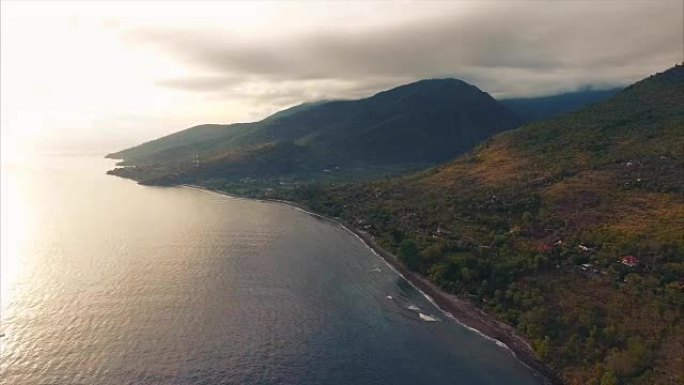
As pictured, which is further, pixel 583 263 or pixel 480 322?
pixel 583 263

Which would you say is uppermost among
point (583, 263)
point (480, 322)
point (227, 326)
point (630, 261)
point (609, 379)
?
point (630, 261)

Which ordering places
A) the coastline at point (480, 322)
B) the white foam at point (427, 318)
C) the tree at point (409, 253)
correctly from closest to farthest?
the coastline at point (480, 322)
the white foam at point (427, 318)
the tree at point (409, 253)

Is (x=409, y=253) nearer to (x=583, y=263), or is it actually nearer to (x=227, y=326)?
(x=583, y=263)

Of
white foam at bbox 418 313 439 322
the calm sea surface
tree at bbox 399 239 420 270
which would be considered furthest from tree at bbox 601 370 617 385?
tree at bbox 399 239 420 270

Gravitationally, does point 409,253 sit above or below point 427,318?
above

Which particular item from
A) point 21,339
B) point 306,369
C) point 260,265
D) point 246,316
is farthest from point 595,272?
point 21,339

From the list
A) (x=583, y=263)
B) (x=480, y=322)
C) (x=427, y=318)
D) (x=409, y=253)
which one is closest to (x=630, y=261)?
(x=583, y=263)

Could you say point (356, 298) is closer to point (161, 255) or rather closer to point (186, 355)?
point (186, 355)

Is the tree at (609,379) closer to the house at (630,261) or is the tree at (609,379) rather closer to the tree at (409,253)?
the house at (630,261)

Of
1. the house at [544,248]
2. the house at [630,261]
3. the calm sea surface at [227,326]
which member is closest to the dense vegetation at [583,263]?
the house at [544,248]

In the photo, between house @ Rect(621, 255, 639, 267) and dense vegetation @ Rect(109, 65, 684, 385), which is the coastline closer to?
dense vegetation @ Rect(109, 65, 684, 385)
